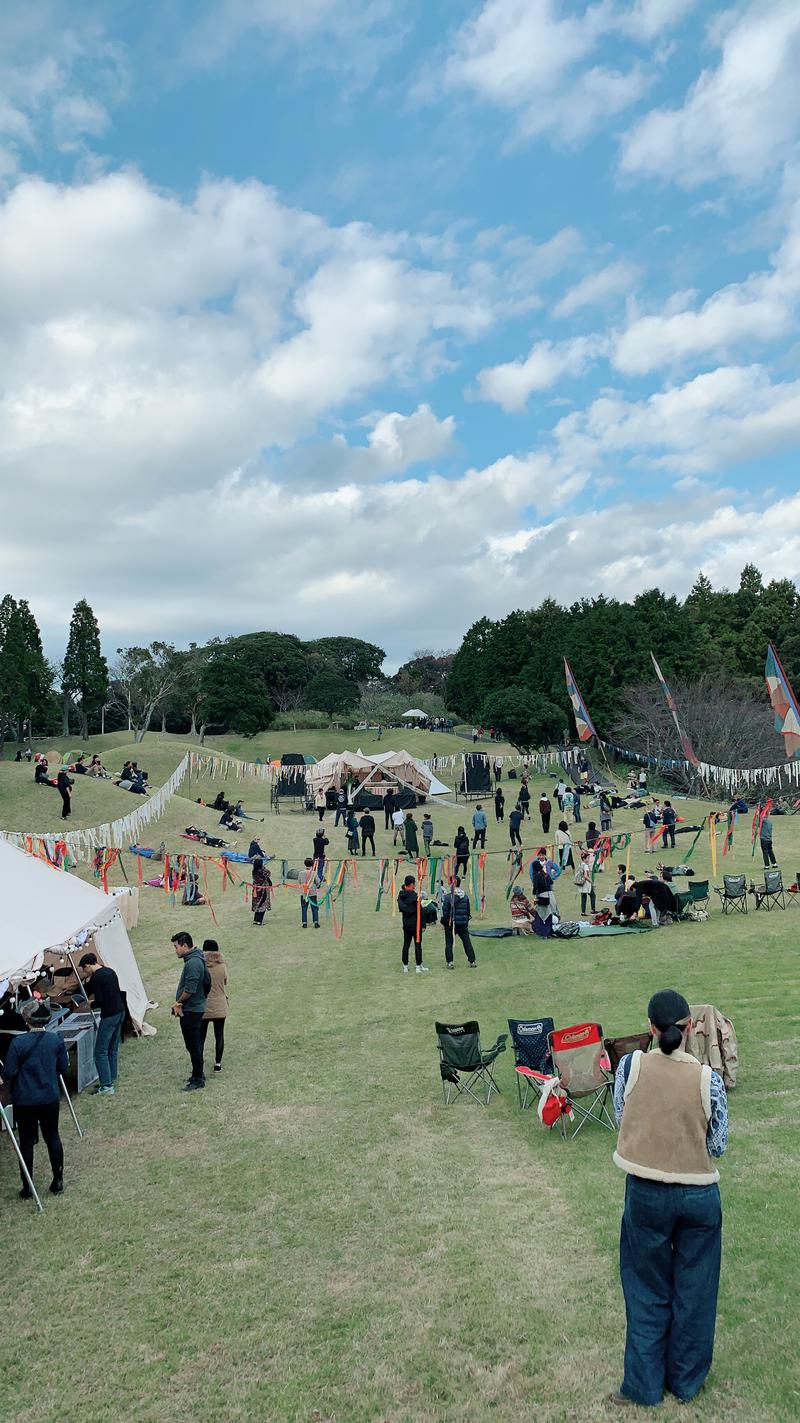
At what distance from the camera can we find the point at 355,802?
37.6 m

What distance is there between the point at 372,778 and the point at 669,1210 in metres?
36.1

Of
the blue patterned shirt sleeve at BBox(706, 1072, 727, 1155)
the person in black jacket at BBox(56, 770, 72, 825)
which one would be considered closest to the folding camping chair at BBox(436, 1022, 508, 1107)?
the blue patterned shirt sleeve at BBox(706, 1072, 727, 1155)

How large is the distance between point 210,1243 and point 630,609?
5112 cm

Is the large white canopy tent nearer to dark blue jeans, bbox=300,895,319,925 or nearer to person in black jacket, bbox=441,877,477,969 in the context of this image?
dark blue jeans, bbox=300,895,319,925

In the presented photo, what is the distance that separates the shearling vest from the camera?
3.61 metres

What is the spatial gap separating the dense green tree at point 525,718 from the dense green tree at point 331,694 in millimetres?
21478

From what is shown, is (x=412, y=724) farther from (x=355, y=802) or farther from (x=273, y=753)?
(x=355, y=802)

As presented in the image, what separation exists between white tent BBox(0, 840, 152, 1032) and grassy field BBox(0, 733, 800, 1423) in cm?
111

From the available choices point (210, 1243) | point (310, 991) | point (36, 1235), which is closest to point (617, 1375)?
point (210, 1243)

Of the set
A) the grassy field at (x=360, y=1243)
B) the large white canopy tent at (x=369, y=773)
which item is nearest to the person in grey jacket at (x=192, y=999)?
the grassy field at (x=360, y=1243)

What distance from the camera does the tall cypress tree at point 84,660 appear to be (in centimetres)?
5716

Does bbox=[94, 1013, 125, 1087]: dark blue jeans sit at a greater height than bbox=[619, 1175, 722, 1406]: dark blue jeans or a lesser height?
lesser

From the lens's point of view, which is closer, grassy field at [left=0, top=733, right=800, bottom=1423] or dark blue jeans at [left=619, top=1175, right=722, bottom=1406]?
dark blue jeans at [left=619, top=1175, right=722, bottom=1406]

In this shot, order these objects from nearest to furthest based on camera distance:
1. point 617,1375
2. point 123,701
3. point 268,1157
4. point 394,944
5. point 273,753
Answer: point 617,1375 < point 268,1157 < point 394,944 < point 273,753 < point 123,701
